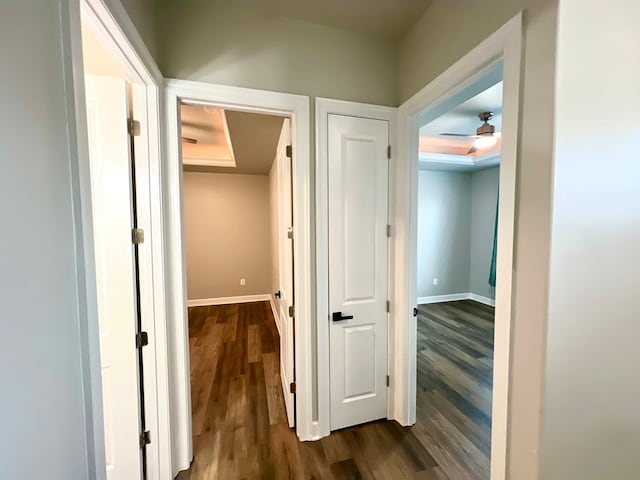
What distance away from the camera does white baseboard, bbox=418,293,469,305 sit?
5180 mm

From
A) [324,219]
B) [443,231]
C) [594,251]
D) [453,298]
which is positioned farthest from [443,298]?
[594,251]

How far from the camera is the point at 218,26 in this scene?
1.56 m

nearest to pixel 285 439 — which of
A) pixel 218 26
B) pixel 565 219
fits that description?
pixel 565 219

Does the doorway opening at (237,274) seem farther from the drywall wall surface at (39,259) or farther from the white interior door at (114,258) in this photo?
the drywall wall surface at (39,259)

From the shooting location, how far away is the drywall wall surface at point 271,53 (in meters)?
1.51

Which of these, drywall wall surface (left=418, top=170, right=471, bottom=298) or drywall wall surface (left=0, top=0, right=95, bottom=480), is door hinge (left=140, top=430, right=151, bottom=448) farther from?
drywall wall surface (left=418, top=170, right=471, bottom=298)

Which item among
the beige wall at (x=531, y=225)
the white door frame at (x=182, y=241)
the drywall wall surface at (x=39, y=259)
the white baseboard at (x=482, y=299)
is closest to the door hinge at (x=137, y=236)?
the white door frame at (x=182, y=241)

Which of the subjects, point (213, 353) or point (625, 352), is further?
point (213, 353)

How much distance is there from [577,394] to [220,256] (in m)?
5.08

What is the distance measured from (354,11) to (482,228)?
465 cm

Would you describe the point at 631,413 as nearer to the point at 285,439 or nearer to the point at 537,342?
the point at 537,342

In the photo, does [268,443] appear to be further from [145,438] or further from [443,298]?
[443,298]

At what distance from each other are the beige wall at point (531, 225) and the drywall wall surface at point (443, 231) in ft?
13.3

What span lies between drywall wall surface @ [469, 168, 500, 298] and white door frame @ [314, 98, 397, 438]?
3.85 meters
